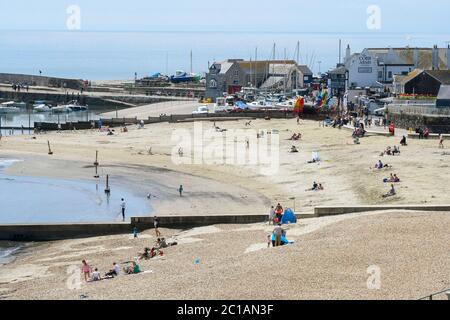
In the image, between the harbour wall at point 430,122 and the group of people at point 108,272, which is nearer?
the group of people at point 108,272

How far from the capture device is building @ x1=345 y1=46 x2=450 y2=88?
7981 cm

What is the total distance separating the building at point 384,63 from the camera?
79.8 metres

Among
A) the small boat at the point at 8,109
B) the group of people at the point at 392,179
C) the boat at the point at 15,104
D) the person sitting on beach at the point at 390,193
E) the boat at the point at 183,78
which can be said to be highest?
the boat at the point at 183,78

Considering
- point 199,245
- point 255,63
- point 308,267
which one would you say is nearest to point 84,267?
point 199,245

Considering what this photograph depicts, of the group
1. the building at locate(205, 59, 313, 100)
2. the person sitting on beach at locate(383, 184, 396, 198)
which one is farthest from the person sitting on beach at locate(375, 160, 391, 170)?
the building at locate(205, 59, 313, 100)

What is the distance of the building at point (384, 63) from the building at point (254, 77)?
11.7m

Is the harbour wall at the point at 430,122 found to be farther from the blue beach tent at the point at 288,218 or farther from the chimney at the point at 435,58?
the blue beach tent at the point at 288,218

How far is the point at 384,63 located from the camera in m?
80.8

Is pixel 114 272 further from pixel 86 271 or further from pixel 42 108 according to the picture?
pixel 42 108

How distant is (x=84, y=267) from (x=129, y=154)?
2701 centimetres

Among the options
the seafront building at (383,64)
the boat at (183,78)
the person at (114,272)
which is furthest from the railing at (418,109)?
the boat at (183,78)

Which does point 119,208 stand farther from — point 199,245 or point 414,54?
point 414,54

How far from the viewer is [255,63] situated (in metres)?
95.3

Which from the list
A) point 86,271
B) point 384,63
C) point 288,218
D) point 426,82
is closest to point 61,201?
point 288,218
